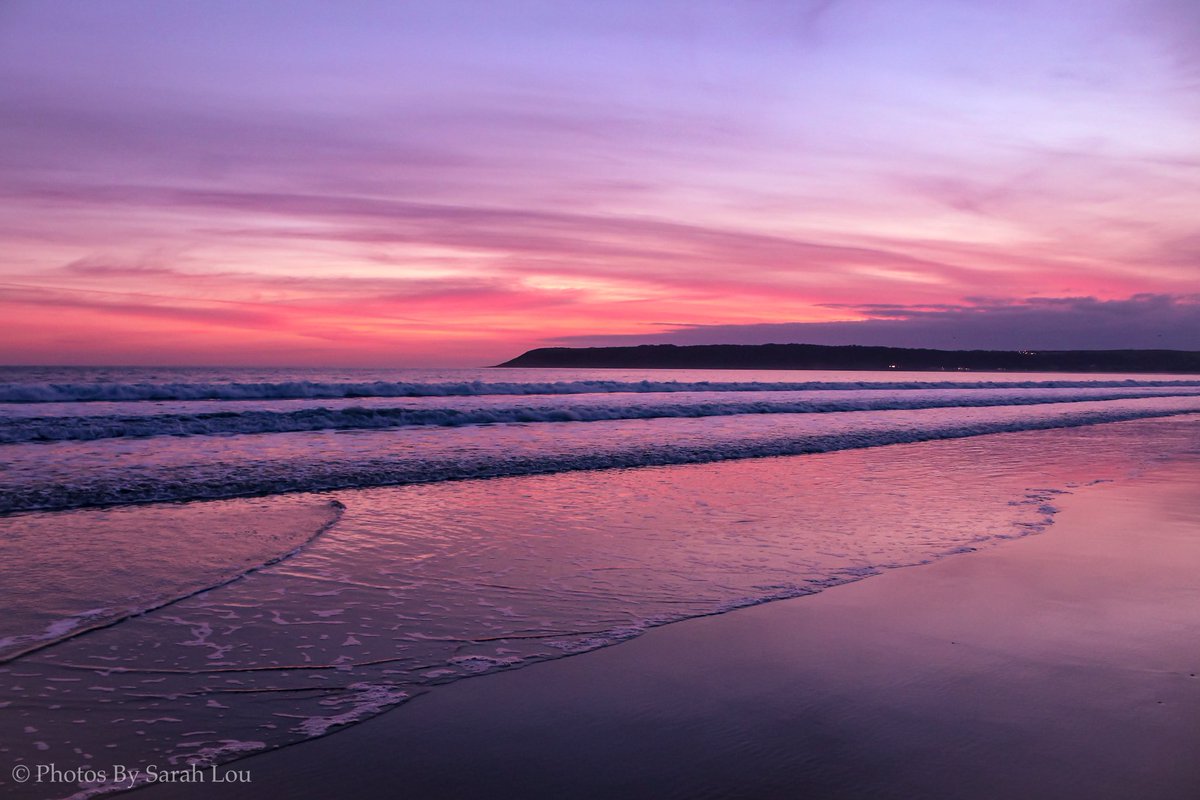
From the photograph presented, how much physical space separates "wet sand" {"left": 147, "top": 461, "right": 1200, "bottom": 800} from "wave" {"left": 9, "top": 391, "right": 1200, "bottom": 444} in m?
13.7

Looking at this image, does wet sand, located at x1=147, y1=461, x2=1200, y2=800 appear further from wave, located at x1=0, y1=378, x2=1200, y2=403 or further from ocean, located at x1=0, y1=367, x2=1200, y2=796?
wave, located at x1=0, y1=378, x2=1200, y2=403

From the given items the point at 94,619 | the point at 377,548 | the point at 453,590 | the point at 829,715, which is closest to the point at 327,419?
the point at 377,548

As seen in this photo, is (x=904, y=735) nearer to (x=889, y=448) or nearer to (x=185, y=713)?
(x=185, y=713)

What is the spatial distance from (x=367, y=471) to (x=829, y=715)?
27.1ft

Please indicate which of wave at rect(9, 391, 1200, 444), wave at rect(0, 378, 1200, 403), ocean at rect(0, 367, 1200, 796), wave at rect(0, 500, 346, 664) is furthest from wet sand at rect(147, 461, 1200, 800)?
wave at rect(0, 378, 1200, 403)

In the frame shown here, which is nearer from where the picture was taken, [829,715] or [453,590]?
[829,715]

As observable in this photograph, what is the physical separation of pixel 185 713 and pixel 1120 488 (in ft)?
34.7

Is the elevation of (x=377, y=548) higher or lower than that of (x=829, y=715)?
higher

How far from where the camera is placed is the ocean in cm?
367

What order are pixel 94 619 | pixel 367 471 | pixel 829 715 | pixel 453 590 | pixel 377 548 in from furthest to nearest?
pixel 367 471 < pixel 377 548 < pixel 453 590 < pixel 94 619 < pixel 829 715

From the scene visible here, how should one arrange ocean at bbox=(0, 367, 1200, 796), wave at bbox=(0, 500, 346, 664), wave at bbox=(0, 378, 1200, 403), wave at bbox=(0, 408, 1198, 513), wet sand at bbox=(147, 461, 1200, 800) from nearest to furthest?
wet sand at bbox=(147, 461, 1200, 800)
ocean at bbox=(0, 367, 1200, 796)
wave at bbox=(0, 500, 346, 664)
wave at bbox=(0, 408, 1198, 513)
wave at bbox=(0, 378, 1200, 403)

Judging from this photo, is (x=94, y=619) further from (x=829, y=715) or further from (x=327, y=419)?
(x=327, y=419)

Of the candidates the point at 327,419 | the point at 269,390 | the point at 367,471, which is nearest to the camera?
Answer: the point at 367,471

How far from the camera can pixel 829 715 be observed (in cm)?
348
